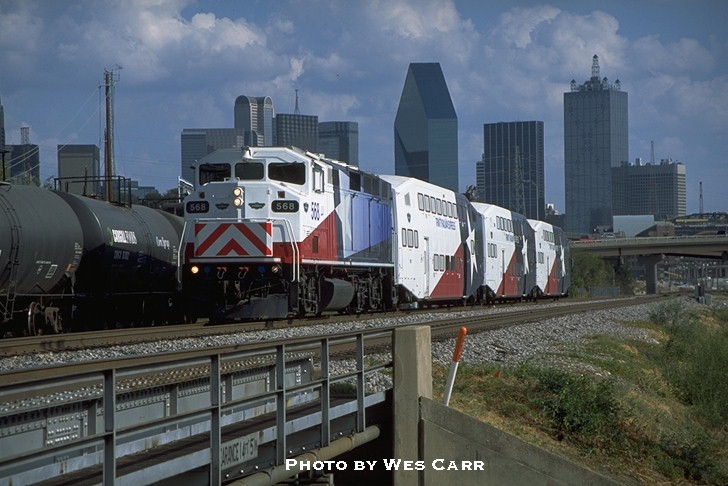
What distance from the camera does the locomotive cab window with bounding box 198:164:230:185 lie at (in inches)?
922

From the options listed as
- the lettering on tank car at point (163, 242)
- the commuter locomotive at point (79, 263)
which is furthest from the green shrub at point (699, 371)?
the lettering on tank car at point (163, 242)

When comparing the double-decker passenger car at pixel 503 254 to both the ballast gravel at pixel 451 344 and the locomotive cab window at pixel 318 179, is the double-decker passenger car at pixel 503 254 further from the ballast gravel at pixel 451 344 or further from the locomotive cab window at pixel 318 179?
the locomotive cab window at pixel 318 179

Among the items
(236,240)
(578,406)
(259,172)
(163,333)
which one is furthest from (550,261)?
(578,406)

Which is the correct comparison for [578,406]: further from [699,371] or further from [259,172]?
[259,172]

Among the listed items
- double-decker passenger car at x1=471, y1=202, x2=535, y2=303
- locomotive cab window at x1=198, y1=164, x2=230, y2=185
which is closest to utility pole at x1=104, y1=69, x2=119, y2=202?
double-decker passenger car at x1=471, y1=202, x2=535, y2=303

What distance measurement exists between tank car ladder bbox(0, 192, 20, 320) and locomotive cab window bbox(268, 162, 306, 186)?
19.2ft

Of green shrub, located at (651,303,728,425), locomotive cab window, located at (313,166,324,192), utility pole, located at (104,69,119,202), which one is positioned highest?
utility pole, located at (104,69,119,202)

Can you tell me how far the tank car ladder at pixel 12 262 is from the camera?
19812 mm

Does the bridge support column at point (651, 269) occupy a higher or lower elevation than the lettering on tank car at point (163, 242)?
lower

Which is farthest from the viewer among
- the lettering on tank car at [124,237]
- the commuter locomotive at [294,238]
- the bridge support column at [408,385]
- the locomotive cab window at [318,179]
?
the lettering on tank car at [124,237]

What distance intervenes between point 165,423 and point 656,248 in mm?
111196

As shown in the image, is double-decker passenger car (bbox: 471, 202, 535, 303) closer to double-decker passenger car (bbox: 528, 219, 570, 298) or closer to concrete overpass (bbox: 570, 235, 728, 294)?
double-decker passenger car (bbox: 528, 219, 570, 298)

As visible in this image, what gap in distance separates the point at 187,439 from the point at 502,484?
393 centimetres

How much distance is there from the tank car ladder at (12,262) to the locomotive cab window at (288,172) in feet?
19.2
